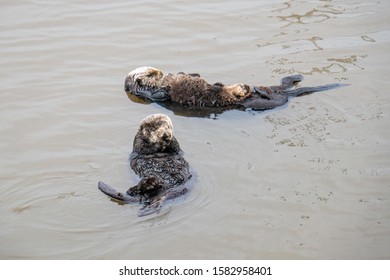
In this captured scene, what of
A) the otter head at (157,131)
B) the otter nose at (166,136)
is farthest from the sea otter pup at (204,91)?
the otter nose at (166,136)

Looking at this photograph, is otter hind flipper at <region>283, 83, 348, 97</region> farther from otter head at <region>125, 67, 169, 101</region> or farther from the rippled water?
otter head at <region>125, 67, 169, 101</region>

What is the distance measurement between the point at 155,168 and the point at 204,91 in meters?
1.74

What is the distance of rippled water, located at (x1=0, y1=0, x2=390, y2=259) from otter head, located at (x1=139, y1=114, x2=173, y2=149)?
0.93ft

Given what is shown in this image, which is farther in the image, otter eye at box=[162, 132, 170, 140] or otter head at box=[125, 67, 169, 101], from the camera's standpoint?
otter head at box=[125, 67, 169, 101]

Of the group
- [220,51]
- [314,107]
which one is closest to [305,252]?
[314,107]

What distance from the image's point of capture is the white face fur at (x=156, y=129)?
6.04 metres

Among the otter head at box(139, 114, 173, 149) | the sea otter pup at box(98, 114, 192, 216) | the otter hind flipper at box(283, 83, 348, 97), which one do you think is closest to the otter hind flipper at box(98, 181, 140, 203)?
the sea otter pup at box(98, 114, 192, 216)

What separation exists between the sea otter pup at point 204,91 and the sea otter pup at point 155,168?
104 centimetres

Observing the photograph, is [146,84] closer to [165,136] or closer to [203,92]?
[203,92]

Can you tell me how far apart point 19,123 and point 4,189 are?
4.43 feet

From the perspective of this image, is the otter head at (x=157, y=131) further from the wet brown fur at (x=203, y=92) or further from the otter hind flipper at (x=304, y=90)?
the otter hind flipper at (x=304, y=90)

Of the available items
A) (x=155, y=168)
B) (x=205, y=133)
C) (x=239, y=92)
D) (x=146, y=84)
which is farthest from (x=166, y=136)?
(x=146, y=84)

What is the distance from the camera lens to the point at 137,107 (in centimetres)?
732

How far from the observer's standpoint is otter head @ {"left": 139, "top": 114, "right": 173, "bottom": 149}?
6.05m
